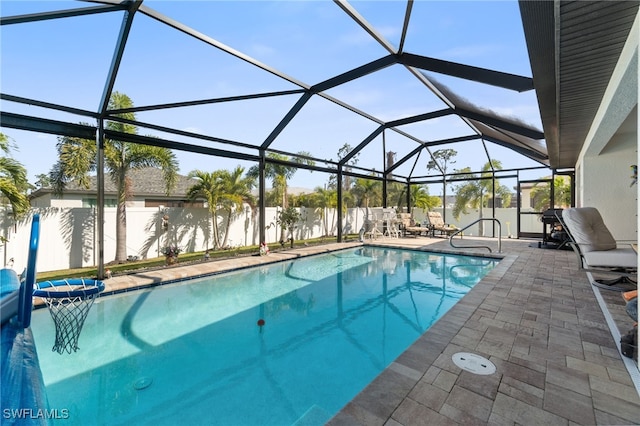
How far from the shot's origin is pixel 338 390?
269 centimetres

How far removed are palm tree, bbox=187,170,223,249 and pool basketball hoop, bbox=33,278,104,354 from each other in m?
6.25

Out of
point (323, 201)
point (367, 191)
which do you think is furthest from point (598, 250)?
point (367, 191)

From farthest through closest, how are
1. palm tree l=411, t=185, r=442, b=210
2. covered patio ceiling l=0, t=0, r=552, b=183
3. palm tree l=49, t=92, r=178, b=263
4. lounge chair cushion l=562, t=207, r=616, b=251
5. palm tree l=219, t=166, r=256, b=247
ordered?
palm tree l=411, t=185, r=442, b=210
palm tree l=219, t=166, r=256, b=247
palm tree l=49, t=92, r=178, b=263
lounge chair cushion l=562, t=207, r=616, b=251
covered patio ceiling l=0, t=0, r=552, b=183

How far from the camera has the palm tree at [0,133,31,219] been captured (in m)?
4.44

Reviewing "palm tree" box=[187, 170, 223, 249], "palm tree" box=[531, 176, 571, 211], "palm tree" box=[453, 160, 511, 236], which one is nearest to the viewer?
"palm tree" box=[187, 170, 223, 249]

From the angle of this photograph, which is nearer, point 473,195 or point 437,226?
point 437,226

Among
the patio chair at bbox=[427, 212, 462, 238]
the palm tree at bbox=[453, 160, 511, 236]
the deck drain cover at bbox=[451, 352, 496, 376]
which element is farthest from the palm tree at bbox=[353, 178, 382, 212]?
the deck drain cover at bbox=[451, 352, 496, 376]

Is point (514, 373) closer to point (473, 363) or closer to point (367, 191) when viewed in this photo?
point (473, 363)

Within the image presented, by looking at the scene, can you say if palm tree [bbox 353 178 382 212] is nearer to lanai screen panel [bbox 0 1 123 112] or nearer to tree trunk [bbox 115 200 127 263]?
tree trunk [bbox 115 200 127 263]

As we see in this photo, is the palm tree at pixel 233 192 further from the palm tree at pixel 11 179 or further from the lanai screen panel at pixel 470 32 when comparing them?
the lanai screen panel at pixel 470 32

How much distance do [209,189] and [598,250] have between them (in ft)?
32.0

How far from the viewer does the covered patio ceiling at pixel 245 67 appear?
405cm

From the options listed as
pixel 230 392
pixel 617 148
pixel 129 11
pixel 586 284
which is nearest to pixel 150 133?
pixel 129 11

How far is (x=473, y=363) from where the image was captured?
2.31m
